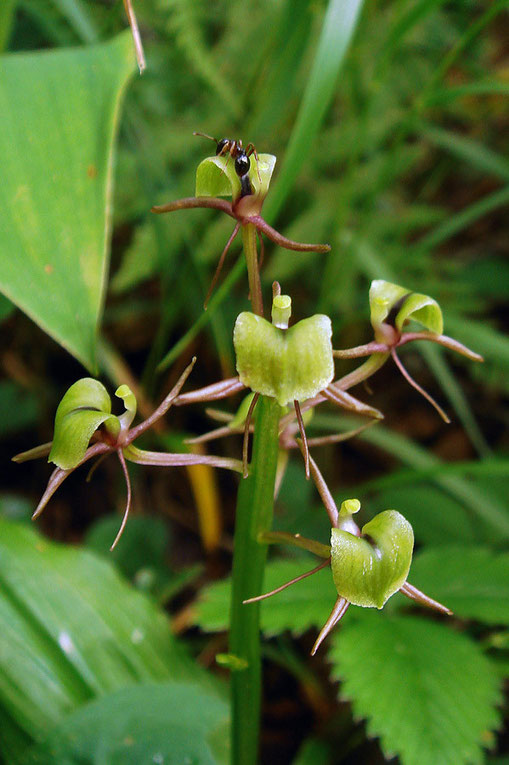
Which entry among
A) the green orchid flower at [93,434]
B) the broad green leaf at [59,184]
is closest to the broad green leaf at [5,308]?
the broad green leaf at [59,184]

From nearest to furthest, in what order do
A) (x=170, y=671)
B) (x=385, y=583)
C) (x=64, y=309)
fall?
1. (x=385, y=583)
2. (x=64, y=309)
3. (x=170, y=671)

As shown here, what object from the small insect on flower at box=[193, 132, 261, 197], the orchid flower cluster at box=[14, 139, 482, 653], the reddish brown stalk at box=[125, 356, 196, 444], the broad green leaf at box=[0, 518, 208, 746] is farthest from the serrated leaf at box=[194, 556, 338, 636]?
the small insect on flower at box=[193, 132, 261, 197]

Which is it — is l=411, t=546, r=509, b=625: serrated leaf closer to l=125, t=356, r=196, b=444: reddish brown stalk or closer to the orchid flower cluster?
the orchid flower cluster

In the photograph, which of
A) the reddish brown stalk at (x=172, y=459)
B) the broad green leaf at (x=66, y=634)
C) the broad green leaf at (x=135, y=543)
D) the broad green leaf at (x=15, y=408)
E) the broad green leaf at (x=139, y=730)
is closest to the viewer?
the reddish brown stalk at (x=172, y=459)

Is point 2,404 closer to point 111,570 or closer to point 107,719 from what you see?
point 111,570

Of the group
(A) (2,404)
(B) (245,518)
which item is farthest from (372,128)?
(B) (245,518)

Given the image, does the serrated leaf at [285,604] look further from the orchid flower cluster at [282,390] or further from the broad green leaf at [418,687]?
the orchid flower cluster at [282,390]

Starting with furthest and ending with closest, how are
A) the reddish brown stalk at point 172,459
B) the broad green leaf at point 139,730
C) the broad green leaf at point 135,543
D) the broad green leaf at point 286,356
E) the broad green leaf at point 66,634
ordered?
1. the broad green leaf at point 135,543
2. the broad green leaf at point 66,634
3. the broad green leaf at point 139,730
4. the reddish brown stalk at point 172,459
5. the broad green leaf at point 286,356
